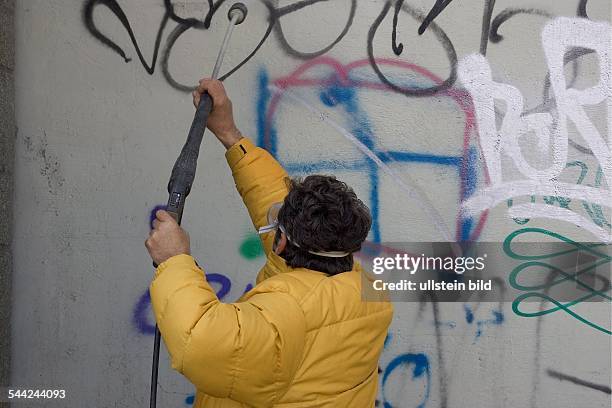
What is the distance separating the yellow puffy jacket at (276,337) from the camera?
5.30 feet

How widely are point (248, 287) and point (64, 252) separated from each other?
878mm

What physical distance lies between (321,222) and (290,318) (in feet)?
0.88

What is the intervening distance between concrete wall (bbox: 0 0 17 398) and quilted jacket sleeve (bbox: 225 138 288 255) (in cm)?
141

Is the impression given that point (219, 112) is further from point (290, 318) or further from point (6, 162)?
point (6, 162)

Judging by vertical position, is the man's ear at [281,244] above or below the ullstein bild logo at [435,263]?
below

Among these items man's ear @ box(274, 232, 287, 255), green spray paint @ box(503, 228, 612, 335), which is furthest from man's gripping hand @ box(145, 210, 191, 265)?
green spray paint @ box(503, 228, 612, 335)

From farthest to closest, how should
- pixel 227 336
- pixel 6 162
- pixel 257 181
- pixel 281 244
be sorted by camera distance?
pixel 6 162 < pixel 257 181 < pixel 281 244 < pixel 227 336

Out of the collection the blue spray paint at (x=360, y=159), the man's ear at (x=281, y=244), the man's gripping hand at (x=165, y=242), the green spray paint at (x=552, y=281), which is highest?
the blue spray paint at (x=360, y=159)

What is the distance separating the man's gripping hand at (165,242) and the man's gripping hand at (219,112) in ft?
2.07

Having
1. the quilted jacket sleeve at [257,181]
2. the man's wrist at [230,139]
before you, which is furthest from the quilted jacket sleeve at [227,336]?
the man's wrist at [230,139]

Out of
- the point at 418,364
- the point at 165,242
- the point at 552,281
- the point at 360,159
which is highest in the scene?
the point at 360,159

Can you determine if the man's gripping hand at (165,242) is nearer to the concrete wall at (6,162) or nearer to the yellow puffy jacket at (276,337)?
the yellow puffy jacket at (276,337)

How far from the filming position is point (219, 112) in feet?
7.62

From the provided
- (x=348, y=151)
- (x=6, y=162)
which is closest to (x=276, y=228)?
(x=348, y=151)
